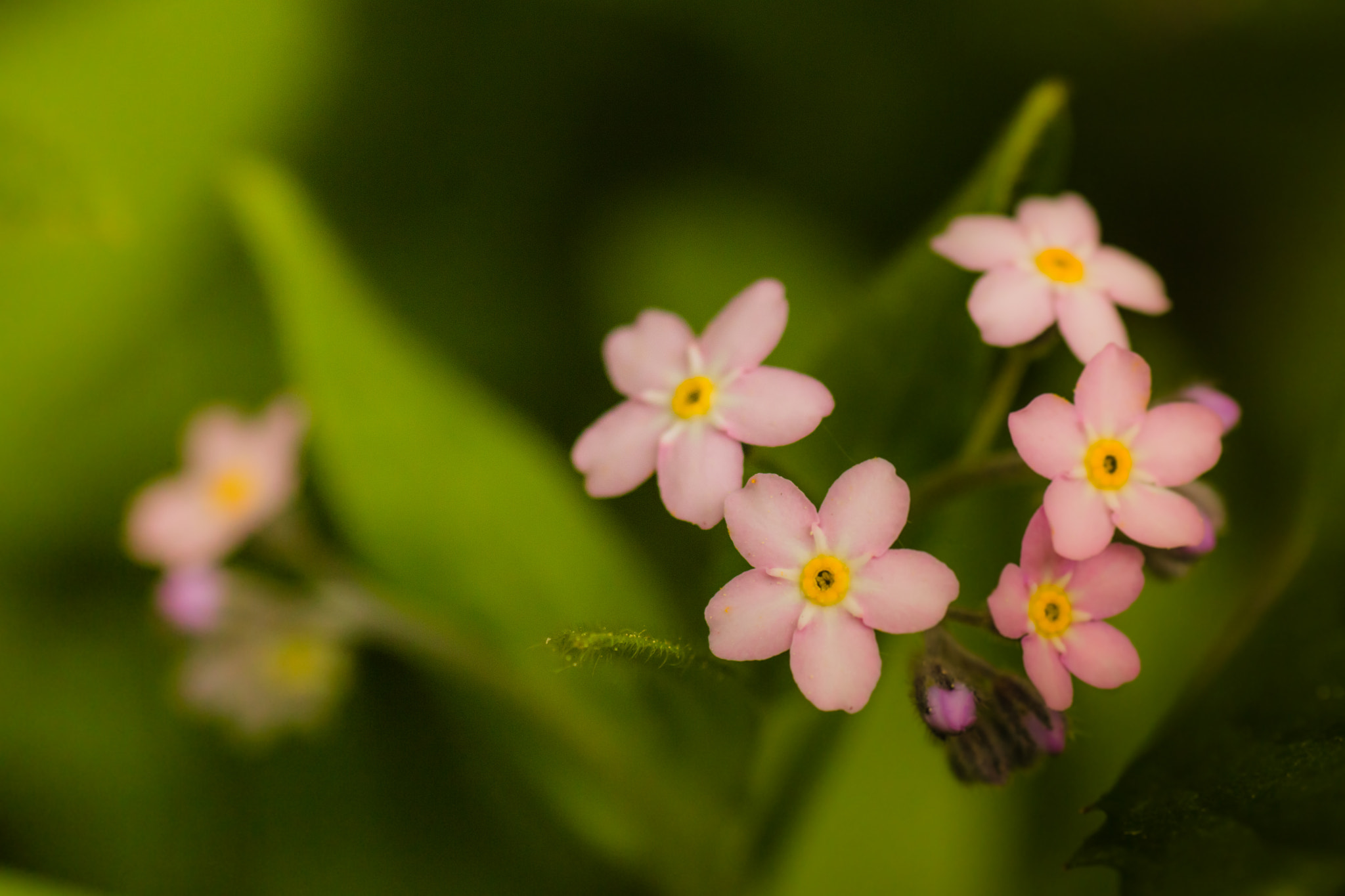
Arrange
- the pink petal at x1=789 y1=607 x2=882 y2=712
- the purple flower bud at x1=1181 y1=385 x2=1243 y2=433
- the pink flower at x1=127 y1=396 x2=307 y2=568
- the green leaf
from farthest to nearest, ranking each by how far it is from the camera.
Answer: the pink flower at x1=127 y1=396 x2=307 y2=568 → the green leaf → the purple flower bud at x1=1181 y1=385 x2=1243 y2=433 → the pink petal at x1=789 y1=607 x2=882 y2=712

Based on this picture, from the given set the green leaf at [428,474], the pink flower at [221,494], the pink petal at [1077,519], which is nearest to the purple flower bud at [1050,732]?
the pink petal at [1077,519]

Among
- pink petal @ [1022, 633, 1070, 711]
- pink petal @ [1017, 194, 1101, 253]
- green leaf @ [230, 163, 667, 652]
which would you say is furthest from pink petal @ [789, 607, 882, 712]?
green leaf @ [230, 163, 667, 652]

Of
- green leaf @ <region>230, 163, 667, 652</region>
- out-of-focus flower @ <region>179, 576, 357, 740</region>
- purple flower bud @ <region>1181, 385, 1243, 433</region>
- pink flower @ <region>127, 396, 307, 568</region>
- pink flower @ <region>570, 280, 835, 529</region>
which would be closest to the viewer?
pink flower @ <region>570, 280, 835, 529</region>

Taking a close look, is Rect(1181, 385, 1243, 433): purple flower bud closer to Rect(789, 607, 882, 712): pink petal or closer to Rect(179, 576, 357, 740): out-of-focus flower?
Rect(789, 607, 882, 712): pink petal

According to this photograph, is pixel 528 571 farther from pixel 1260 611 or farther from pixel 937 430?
pixel 1260 611

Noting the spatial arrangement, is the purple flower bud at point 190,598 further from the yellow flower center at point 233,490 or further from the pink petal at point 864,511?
the pink petal at point 864,511

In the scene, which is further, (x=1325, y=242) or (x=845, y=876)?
(x=1325, y=242)

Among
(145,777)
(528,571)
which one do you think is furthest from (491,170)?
(145,777)

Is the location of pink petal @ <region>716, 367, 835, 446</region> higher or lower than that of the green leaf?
higher
